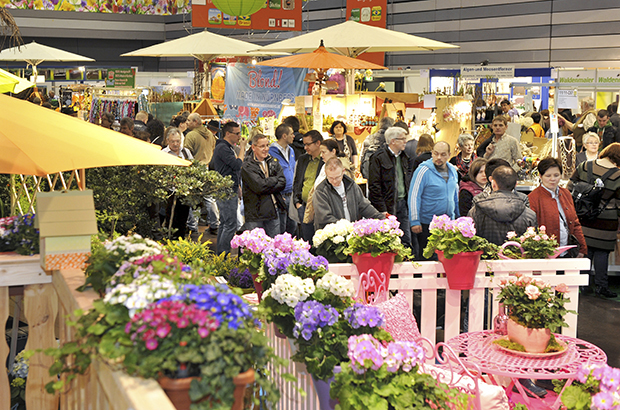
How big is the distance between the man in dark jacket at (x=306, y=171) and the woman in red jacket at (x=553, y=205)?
6.52ft

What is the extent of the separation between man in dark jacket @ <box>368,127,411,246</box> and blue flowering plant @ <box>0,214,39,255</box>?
4.04 metres

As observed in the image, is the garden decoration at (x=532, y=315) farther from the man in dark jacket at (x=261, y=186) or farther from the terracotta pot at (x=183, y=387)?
the man in dark jacket at (x=261, y=186)

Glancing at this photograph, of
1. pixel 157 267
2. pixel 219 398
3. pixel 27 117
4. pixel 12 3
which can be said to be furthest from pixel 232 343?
pixel 12 3

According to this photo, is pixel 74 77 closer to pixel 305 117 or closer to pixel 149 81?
pixel 149 81

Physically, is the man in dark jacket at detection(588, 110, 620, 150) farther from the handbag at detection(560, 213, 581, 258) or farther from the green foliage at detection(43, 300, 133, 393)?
the green foliage at detection(43, 300, 133, 393)

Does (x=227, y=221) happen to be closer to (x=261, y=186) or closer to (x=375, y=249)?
(x=261, y=186)

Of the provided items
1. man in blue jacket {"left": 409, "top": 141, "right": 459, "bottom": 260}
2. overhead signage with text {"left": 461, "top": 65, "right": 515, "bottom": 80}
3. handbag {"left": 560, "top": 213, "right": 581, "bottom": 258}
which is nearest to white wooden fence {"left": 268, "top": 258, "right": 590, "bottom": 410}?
handbag {"left": 560, "top": 213, "right": 581, "bottom": 258}

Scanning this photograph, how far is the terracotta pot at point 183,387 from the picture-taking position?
1.50 meters

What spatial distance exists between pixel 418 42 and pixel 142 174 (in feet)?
16.8

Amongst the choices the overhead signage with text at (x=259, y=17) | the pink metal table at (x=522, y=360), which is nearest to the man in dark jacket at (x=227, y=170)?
the pink metal table at (x=522, y=360)

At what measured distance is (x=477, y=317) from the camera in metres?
3.85

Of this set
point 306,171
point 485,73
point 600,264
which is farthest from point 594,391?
point 485,73

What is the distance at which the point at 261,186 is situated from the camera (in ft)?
19.3

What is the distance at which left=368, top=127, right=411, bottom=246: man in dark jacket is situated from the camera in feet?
21.0
